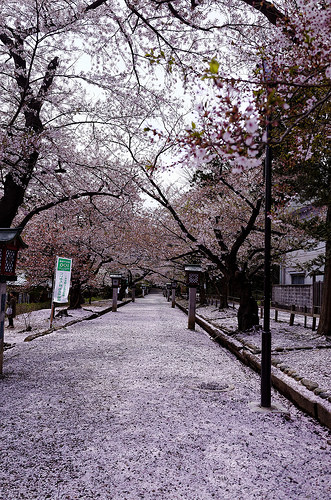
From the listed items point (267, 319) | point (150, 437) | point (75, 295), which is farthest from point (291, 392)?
point (75, 295)

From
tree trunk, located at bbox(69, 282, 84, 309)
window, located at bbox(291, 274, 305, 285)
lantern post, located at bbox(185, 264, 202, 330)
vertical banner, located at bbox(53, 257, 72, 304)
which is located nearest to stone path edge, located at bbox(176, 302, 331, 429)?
lantern post, located at bbox(185, 264, 202, 330)

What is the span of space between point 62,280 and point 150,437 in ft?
34.5

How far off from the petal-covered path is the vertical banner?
253 inches

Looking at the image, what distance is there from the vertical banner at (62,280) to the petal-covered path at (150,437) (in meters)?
6.44

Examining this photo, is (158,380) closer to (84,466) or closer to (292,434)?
(292,434)

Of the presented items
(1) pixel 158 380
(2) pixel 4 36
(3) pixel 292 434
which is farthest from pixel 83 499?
(2) pixel 4 36

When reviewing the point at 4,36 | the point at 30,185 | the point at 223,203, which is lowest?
the point at 30,185

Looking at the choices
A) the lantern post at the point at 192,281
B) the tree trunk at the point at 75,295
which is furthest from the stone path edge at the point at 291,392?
the tree trunk at the point at 75,295

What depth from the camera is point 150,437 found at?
381cm

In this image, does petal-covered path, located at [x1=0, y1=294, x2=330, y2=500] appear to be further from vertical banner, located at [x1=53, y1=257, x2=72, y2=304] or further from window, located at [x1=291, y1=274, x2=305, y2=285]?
window, located at [x1=291, y1=274, x2=305, y2=285]

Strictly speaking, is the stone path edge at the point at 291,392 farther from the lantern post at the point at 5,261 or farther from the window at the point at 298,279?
the window at the point at 298,279

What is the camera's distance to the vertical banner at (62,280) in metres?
13.4

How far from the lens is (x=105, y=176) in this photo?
419 inches

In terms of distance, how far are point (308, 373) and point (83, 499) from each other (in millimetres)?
4530
